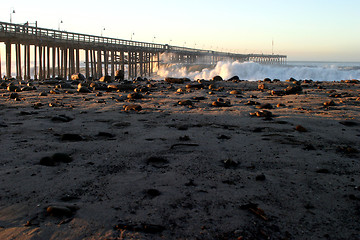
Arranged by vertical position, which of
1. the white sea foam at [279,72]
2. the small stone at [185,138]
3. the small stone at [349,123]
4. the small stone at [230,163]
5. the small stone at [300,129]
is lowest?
the small stone at [230,163]

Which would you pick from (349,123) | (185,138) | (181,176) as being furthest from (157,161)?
(349,123)

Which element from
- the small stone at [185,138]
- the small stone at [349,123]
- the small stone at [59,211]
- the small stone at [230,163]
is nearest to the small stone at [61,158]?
the small stone at [59,211]

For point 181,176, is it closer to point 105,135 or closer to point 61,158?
point 61,158

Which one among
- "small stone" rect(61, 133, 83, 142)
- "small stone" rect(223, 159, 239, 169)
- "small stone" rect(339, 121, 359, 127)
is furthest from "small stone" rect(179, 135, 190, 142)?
"small stone" rect(339, 121, 359, 127)

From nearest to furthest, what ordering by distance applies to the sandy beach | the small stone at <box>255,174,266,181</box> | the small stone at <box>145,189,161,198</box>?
the sandy beach, the small stone at <box>145,189,161,198</box>, the small stone at <box>255,174,266,181</box>

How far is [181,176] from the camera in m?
3.98

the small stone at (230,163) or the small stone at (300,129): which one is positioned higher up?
the small stone at (300,129)

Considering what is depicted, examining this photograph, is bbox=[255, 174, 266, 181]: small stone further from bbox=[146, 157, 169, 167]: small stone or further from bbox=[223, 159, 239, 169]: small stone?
bbox=[146, 157, 169, 167]: small stone

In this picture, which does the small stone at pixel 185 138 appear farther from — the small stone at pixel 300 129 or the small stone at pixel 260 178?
the small stone at pixel 300 129

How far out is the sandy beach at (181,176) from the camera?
2824 millimetres

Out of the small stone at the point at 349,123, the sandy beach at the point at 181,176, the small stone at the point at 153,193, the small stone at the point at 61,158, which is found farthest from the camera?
the small stone at the point at 349,123

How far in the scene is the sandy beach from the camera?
2.82 meters

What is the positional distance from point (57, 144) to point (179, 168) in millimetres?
2230

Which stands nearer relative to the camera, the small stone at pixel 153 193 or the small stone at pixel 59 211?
the small stone at pixel 59 211
